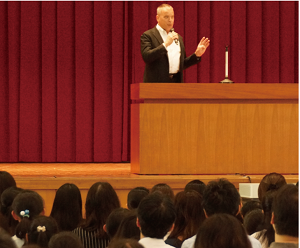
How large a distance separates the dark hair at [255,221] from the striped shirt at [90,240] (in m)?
0.65

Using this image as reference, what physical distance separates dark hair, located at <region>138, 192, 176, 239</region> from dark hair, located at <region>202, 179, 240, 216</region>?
366mm

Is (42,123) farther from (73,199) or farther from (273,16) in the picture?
(73,199)

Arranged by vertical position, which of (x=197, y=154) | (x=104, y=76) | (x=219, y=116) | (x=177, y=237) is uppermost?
(x=104, y=76)

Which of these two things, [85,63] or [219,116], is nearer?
[219,116]

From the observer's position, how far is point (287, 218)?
178 cm

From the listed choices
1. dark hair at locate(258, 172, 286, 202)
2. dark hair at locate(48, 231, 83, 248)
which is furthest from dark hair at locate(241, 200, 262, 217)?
dark hair at locate(48, 231, 83, 248)

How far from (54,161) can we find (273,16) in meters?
3.28

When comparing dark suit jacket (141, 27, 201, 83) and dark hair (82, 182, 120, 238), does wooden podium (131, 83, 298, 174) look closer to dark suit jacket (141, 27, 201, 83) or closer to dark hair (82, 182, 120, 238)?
dark suit jacket (141, 27, 201, 83)

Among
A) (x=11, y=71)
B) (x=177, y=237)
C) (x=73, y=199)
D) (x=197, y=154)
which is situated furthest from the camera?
(x=11, y=71)

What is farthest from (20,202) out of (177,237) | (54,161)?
(54,161)

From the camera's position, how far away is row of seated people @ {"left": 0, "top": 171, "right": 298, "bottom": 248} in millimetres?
1598

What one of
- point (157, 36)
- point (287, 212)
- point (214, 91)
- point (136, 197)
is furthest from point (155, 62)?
point (287, 212)

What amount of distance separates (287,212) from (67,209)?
1300 millimetres

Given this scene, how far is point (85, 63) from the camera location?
6.73m
